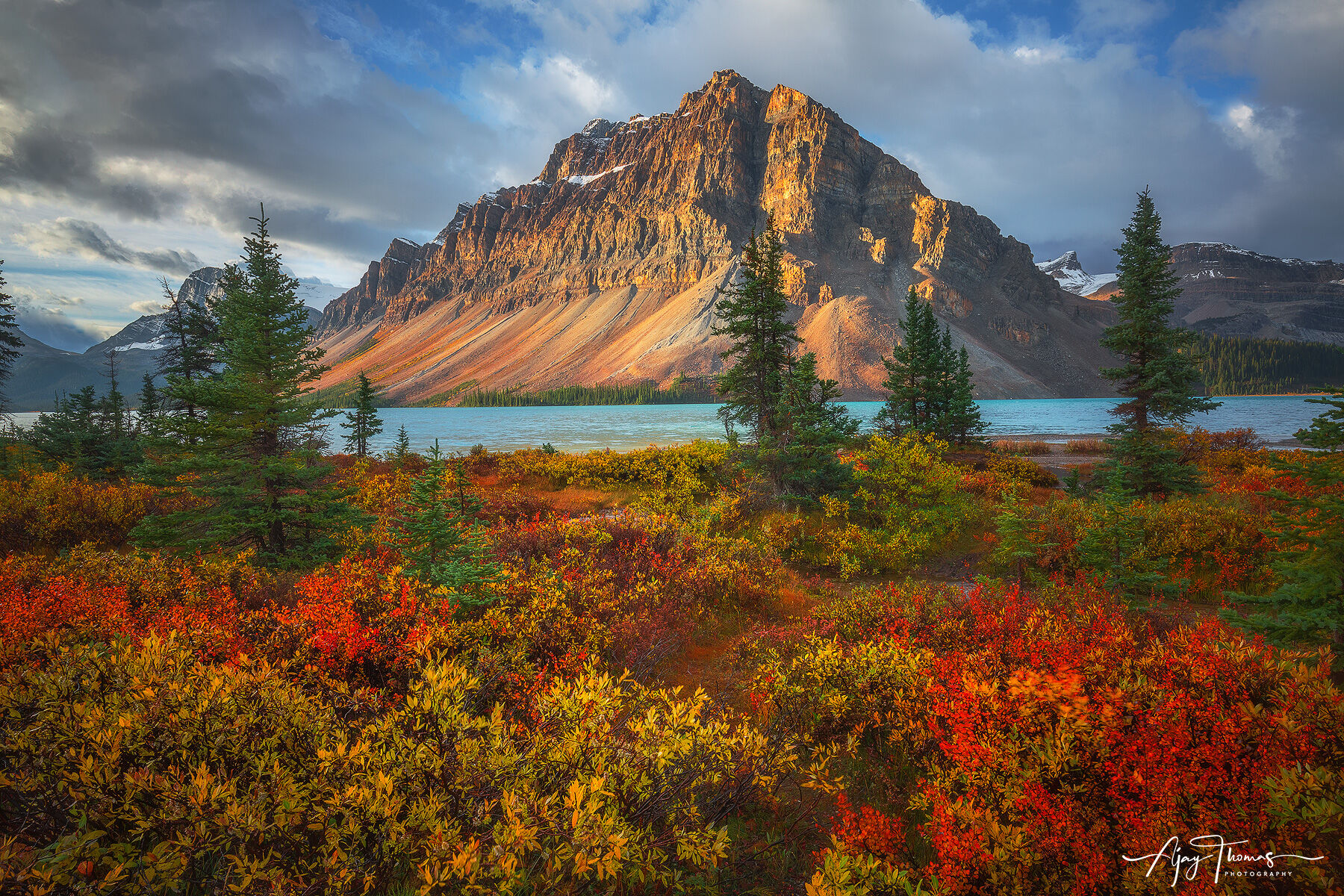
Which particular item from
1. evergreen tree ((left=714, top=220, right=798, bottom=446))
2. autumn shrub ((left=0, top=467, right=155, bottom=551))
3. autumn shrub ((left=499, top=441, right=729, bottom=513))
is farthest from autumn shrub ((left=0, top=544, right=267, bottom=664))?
evergreen tree ((left=714, top=220, right=798, bottom=446))

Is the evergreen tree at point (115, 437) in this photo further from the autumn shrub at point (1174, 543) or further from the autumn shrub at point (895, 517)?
the autumn shrub at point (1174, 543)

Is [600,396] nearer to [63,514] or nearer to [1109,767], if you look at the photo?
[63,514]

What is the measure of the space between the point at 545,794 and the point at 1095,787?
2852 millimetres

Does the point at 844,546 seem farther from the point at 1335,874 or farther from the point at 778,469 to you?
the point at 1335,874

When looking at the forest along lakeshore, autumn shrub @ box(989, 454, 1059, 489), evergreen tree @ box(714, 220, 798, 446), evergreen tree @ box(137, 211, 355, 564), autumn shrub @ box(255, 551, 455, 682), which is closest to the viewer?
the forest along lakeshore

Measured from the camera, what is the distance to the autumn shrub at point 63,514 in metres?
10.9

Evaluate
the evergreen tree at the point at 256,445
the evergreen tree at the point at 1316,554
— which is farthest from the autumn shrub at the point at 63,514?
the evergreen tree at the point at 1316,554

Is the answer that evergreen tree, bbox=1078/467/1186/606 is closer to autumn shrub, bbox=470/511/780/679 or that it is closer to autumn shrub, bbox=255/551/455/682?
autumn shrub, bbox=470/511/780/679

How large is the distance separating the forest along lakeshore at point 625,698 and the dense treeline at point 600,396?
128 metres

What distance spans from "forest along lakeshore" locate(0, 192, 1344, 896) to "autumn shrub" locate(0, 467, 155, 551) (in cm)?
17

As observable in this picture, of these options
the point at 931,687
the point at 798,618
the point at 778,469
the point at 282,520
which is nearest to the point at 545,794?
the point at 931,687

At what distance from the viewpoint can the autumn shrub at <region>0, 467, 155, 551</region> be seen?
10.9 meters

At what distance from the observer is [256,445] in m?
10.2

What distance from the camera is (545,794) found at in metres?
2.63
